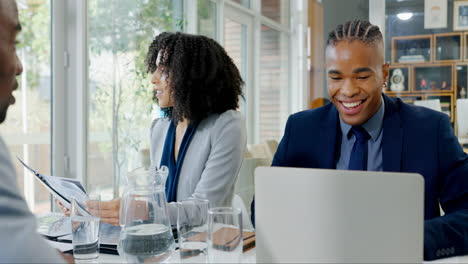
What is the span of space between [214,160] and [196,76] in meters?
0.43

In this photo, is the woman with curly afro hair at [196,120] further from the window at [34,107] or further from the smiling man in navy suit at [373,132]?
Answer: the window at [34,107]

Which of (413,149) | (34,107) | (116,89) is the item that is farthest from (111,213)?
(116,89)

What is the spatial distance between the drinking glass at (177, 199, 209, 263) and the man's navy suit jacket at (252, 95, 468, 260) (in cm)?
42

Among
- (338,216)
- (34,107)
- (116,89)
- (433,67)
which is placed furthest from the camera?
(433,67)

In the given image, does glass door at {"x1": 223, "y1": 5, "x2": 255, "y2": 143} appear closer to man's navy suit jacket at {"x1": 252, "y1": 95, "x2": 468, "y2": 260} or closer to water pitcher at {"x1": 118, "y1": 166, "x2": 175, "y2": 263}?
man's navy suit jacket at {"x1": 252, "y1": 95, "x2": 468, "y2": 260}

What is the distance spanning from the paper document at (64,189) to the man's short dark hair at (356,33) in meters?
0.96

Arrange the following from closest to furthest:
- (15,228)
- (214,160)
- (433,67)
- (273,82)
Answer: (15,228)
(214,160)
(433,67)
(273,82)

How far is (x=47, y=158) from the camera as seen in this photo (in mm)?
2893

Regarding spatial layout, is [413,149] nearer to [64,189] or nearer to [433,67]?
[64,189]

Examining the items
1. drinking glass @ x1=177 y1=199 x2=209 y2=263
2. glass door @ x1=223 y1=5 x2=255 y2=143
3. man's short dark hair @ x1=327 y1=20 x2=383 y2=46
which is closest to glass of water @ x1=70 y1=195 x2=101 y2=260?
drinking glass @ x1=177 y1=199 x2=209 y2=263

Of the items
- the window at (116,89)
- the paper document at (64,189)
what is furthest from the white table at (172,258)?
the window at (116,89)

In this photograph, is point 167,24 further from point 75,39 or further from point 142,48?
point 75,39

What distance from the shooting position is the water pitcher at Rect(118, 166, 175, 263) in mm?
1009

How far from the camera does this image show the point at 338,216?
34.1 inches
